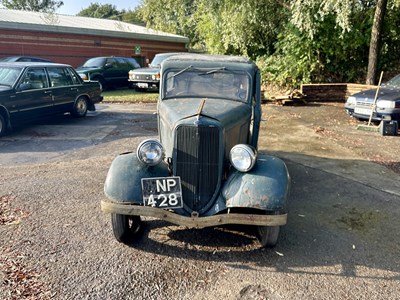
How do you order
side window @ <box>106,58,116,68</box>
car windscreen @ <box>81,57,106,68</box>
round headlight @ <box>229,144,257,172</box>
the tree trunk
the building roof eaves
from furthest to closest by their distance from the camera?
the building roof eaves, side window @ <box>106,58,116,68</box>, car windscreen @ <box>81,57,106,68</box>, the tree trunk, round headlight @ <box>229,144,257,172</box>

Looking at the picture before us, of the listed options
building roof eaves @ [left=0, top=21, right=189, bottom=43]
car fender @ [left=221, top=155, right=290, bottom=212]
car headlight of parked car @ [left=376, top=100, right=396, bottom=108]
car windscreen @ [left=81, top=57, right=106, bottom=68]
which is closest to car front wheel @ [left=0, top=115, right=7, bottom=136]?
car fender @ [left=221, top=155, right=290, bottom=212]

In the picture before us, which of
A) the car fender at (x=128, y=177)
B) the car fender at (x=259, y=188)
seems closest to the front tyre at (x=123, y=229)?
the car fender at (x=128, y=177)

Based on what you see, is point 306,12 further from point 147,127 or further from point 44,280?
point 44,280

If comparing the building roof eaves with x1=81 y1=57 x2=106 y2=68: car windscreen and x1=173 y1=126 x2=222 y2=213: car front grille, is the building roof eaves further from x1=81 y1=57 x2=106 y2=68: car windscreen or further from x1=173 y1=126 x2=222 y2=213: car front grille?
x1=173 y1=126 x2=222 y2=213: car front grille

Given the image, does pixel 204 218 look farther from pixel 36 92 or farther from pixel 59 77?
pixel 59 77

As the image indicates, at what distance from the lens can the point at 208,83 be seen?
4543 millimetres

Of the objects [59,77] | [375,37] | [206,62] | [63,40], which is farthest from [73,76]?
[63,40]

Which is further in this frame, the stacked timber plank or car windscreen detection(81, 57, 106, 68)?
car windscreen detection(81, 57, 106, 68)

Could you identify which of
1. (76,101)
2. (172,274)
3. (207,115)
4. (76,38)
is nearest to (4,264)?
(172,274)

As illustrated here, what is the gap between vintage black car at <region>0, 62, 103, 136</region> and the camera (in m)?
7.92

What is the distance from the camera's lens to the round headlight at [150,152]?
338 centimetres

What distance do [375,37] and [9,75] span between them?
12712 mm

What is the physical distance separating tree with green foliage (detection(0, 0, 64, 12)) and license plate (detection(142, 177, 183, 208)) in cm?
5638

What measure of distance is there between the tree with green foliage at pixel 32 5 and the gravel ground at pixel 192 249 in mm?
53442
